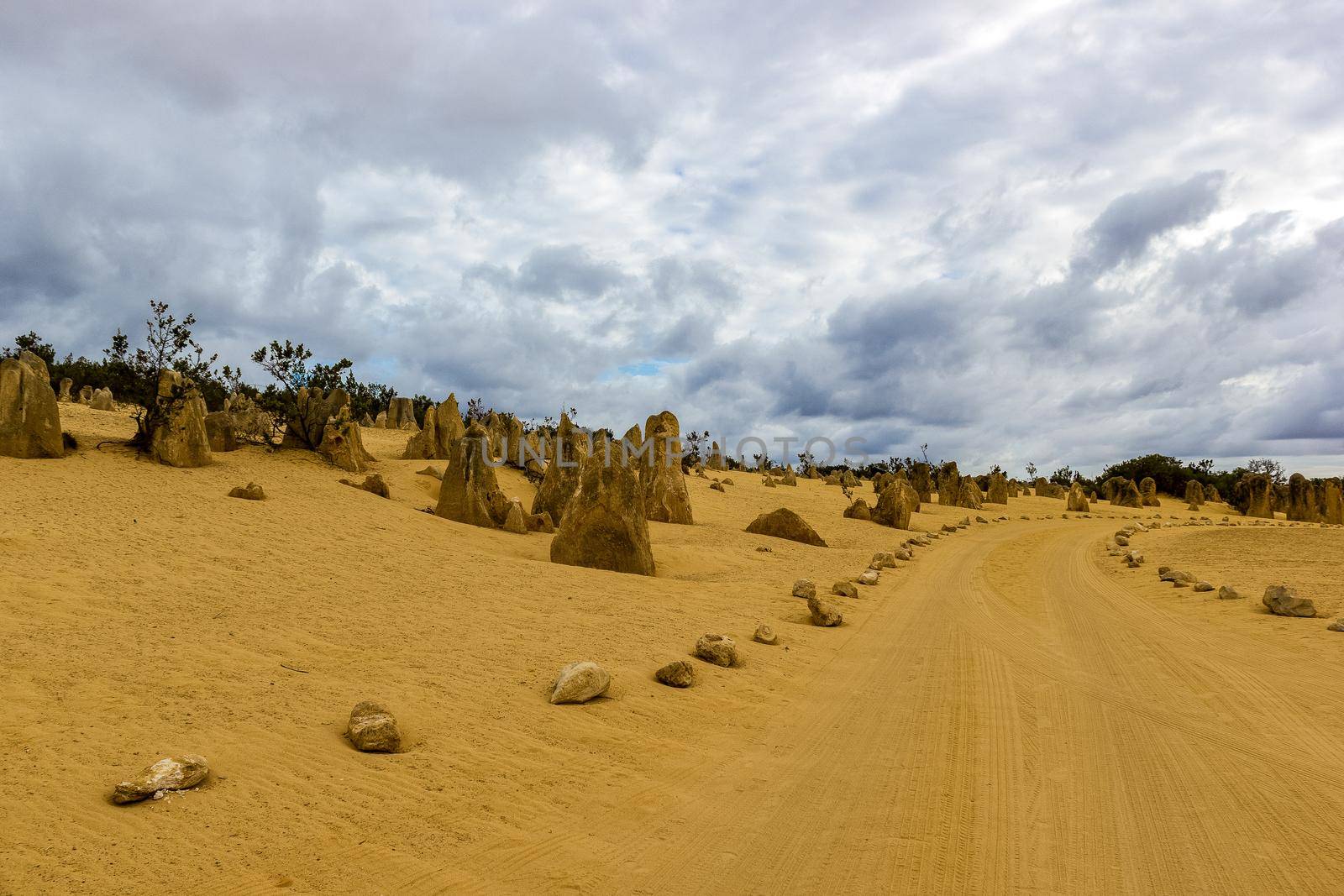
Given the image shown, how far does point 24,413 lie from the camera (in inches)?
601

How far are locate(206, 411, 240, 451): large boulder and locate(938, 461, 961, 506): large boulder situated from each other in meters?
36.4

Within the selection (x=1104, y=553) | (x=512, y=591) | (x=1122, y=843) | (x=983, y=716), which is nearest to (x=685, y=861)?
(x=1122, y=843)

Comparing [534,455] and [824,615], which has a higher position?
[534,455]

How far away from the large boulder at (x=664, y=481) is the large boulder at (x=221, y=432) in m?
11.9

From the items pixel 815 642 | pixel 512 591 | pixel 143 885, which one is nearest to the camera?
pixel 143 885

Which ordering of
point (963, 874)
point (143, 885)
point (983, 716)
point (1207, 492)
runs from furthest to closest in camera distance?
point (1207, 492) → point (983, 716) → point (963, 874) → point (143, 885)

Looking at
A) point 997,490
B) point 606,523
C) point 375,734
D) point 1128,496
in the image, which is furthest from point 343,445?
point 1128,496

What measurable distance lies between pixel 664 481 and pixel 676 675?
15.2m

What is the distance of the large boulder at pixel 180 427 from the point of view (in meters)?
17.2

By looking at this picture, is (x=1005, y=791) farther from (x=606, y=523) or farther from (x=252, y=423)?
(x=252, y=423)

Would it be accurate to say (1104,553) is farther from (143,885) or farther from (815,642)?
(143,885)

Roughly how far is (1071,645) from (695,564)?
723 centimetres

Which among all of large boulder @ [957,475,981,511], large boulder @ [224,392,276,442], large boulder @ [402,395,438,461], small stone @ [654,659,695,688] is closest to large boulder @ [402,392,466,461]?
large boulder @ [402,395,438,461]

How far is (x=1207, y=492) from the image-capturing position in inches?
2469
